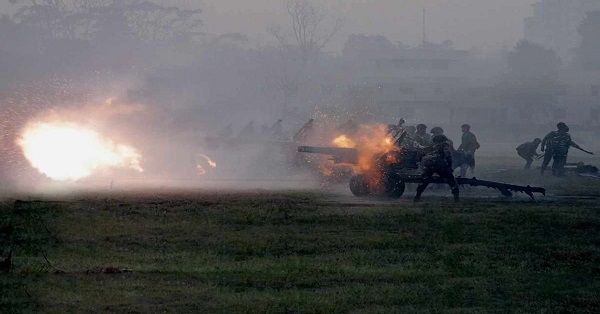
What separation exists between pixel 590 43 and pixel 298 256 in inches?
4953

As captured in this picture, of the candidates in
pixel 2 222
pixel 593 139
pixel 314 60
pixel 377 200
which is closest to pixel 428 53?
pixel 314 60

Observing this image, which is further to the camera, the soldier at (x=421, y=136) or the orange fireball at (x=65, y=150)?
the orange fireball at (x=65, y=150)

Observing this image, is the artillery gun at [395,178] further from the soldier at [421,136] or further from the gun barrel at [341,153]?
the soldier at [421,136]

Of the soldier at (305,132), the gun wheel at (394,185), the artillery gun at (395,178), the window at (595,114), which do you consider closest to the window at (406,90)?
the window at (595,114)

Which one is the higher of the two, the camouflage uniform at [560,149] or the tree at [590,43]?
the tree at [590,43]

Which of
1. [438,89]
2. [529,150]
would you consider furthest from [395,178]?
[438,89]

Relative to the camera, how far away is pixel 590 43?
440 feet

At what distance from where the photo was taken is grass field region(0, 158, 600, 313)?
12344 mm

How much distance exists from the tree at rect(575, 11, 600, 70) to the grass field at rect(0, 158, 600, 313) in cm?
11293

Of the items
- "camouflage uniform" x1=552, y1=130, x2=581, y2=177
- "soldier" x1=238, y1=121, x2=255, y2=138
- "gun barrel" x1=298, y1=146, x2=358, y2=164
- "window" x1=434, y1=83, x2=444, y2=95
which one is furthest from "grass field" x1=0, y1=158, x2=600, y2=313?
"window" x1=434, y1=83, x2=444, y2=95

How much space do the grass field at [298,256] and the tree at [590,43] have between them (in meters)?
113

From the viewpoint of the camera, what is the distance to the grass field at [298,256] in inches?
486

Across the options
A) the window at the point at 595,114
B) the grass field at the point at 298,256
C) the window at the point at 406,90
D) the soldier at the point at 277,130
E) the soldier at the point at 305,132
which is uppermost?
the window at the point at 406,90

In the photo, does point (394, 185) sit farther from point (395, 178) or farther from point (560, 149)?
point (560, 149)
